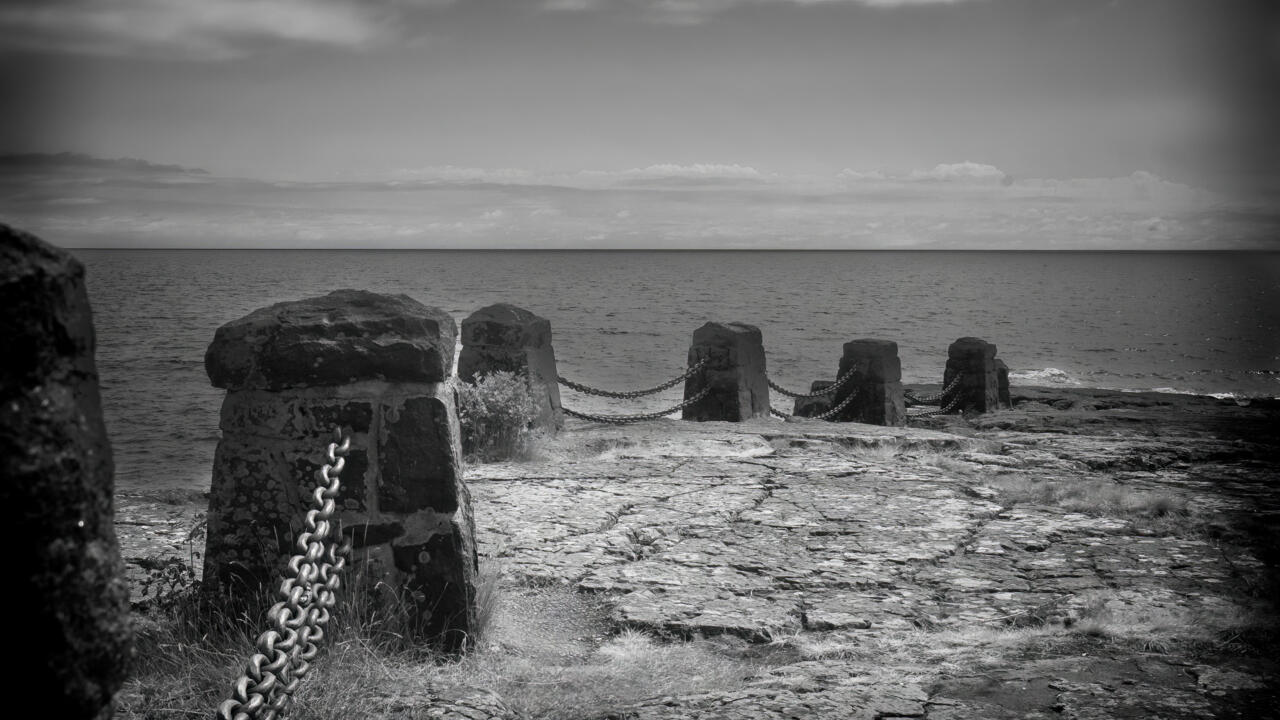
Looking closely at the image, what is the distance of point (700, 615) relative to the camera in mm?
4176

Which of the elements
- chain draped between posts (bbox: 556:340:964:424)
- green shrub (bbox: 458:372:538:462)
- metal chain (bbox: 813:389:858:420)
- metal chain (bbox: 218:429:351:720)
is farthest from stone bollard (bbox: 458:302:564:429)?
metal chain (bbox: 218:429:351:720)

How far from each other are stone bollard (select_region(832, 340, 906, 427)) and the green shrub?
19.4 ft

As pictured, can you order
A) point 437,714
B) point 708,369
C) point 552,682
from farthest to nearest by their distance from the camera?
point 708,369, point 552,682, point 437,714

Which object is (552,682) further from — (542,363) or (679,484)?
(542,363)

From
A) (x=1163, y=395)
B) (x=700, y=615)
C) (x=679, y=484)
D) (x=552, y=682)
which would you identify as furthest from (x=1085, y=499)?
(x=1163, y=395)

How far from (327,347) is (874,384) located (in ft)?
33.0

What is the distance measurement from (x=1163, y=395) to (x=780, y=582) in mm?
18612

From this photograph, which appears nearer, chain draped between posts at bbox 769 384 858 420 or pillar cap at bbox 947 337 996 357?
chain draped between posts at bbox 769 384 858 420

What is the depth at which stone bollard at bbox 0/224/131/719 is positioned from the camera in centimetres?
122

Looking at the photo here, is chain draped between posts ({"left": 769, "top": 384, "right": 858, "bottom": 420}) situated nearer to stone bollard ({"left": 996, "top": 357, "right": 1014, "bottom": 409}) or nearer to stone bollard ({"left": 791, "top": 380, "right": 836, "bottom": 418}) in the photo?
stone bollard ({"left": 791, "top": 380, "right": 836, "bottom": 418})

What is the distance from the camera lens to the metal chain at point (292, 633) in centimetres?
217

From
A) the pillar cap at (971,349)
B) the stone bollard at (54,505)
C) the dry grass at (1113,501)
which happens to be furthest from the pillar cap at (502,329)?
the pillar cap at (971,349)

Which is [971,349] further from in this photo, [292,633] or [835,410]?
[292,633]

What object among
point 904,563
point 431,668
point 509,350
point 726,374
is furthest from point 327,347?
point 726,374
